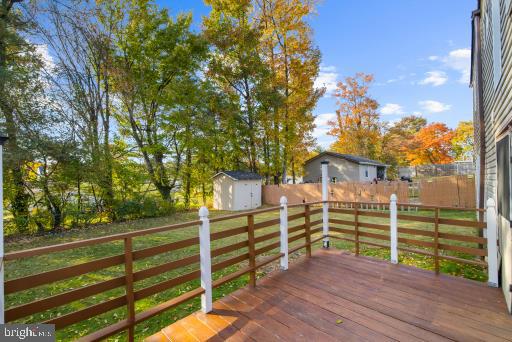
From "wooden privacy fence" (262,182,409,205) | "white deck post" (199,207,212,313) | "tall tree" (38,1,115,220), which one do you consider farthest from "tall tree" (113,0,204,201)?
"white deck post" (199,207,212,313)

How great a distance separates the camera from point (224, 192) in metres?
15.6

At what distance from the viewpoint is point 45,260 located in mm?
5836

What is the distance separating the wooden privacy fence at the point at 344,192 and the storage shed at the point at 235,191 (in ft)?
4.07

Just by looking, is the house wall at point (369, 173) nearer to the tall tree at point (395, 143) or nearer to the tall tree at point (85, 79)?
the tall tree at point (395, 143)

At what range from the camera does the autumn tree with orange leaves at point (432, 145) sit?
26.2 m

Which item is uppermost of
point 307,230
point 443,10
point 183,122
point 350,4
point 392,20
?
point 350,4

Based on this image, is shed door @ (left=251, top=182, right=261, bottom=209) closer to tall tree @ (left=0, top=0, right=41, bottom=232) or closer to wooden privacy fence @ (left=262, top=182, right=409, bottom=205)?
wooden privacy fence @ (left=262, top=182, right=409, bottom=205)

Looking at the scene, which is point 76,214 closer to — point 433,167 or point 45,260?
point 45,260

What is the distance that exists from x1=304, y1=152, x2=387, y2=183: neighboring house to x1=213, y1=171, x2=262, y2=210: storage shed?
595 centimetres

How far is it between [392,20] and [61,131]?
571 inches

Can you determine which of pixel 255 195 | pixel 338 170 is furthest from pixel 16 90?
pixel 338 170

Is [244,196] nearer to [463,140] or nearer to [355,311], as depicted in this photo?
[355,311]

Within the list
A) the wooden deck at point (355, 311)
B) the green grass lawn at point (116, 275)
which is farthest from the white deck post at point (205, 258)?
the green grass lawn at point (116, 275)

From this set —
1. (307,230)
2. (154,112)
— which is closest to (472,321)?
(307,230)
